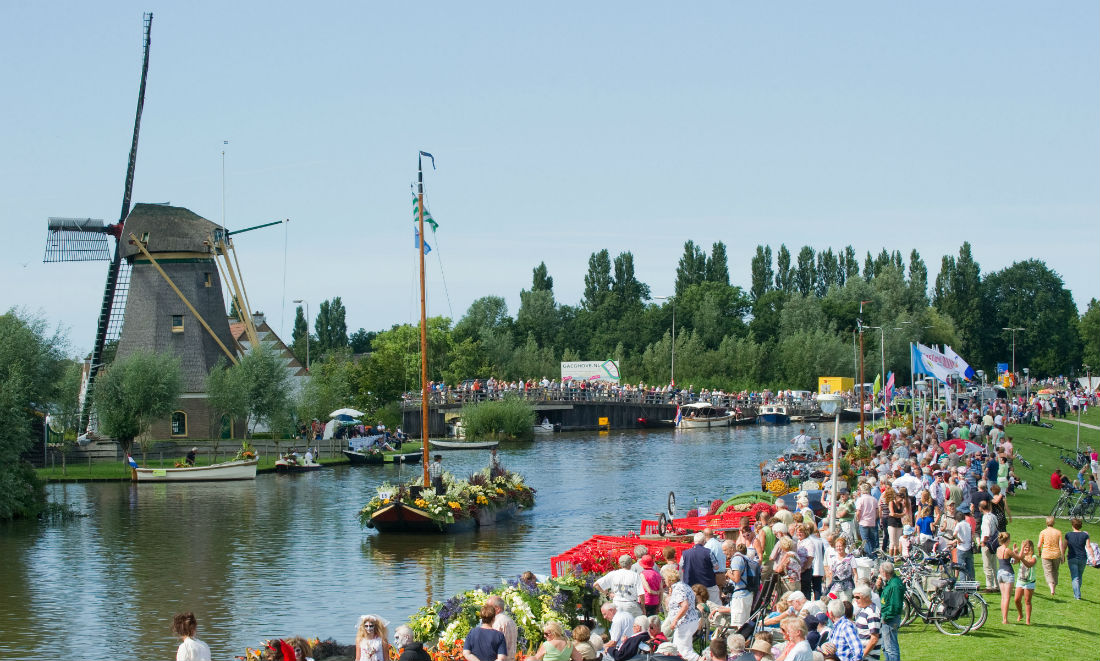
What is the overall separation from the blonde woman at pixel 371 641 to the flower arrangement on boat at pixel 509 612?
1422 mm

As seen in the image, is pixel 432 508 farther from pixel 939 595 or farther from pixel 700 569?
pixel 939 595

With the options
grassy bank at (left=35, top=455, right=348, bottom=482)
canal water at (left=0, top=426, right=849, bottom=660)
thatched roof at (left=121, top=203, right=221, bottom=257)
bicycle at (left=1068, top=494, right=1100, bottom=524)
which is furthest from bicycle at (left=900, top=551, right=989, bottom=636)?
thatched roof at (left=121, top=203, right=221, bottom=257)

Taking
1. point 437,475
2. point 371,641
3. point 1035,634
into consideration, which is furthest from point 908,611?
point 437,475

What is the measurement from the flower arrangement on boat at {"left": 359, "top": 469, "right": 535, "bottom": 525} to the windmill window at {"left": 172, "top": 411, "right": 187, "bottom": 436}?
3068 cm

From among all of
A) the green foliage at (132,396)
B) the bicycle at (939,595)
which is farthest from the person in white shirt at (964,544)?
the green foliage at (132,396)

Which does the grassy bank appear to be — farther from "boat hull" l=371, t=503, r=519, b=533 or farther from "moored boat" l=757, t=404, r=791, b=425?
"moored boat" l=757, t=404, r=791, b=425

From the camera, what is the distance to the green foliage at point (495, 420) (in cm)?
7606

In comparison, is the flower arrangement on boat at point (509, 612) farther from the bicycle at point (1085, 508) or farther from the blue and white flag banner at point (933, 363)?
the blue and white flag banner at point (933, 363)

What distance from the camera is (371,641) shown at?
13070mm

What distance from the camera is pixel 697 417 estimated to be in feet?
302

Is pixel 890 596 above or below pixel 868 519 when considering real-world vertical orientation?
below

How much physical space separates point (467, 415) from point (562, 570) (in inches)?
2163

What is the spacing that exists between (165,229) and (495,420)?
23.9m

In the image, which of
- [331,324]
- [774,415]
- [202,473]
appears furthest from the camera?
[331,324]
